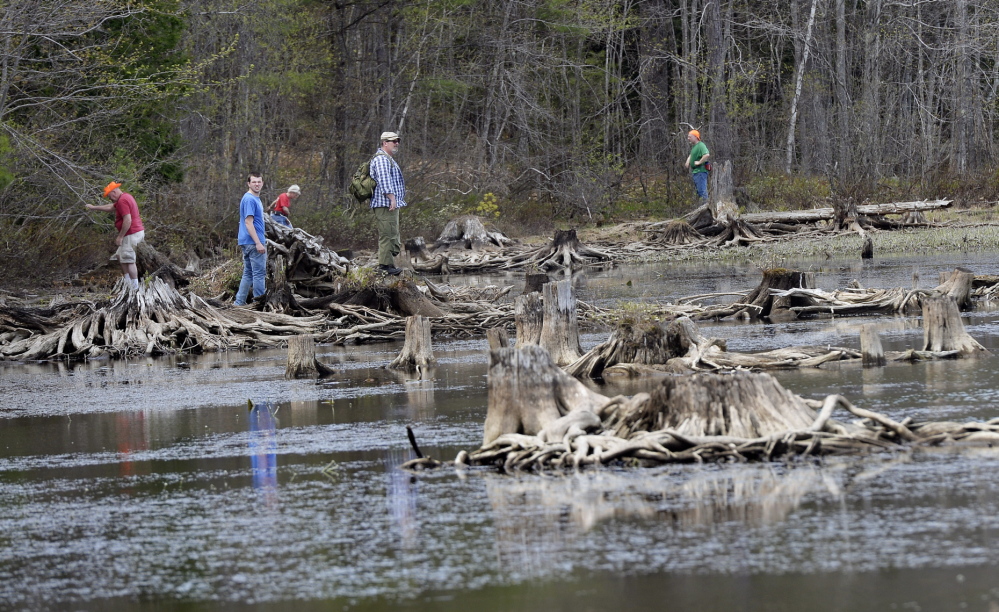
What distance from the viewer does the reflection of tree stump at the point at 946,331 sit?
443 inches

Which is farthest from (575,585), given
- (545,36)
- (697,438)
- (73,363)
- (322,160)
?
(545,36)

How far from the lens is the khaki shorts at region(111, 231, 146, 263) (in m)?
18.5

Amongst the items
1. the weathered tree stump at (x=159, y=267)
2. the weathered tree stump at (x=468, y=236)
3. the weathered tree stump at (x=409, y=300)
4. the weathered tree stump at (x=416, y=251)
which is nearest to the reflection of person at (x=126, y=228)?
the weathered tree stump at (x=159, y=267)

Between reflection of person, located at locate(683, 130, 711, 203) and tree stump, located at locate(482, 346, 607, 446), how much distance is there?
26.8m

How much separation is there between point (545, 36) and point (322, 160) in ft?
30.3

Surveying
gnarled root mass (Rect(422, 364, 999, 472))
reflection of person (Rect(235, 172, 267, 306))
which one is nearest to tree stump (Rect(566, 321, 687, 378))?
gnarled root mass (Rect(422, 364, 999, 472))

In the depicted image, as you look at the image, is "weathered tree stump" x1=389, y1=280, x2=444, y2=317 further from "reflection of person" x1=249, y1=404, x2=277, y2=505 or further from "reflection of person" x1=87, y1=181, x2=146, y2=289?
"reflection of person" x1=249, y1=404, x2=277, y2=505

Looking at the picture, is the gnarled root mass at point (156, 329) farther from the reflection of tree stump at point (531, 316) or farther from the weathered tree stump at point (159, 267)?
A: the reflection of tree stump at point (531, 316)

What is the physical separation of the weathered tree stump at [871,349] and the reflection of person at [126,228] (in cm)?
1074

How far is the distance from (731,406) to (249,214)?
1110 cm

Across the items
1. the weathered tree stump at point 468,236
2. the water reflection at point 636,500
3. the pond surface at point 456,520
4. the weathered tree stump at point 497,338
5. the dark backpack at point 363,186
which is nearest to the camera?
the pond surface at point 456,520

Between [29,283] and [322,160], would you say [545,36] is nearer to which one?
[322,160]

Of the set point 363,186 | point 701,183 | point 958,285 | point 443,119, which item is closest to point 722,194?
point 701,183

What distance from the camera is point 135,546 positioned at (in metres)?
6.35
